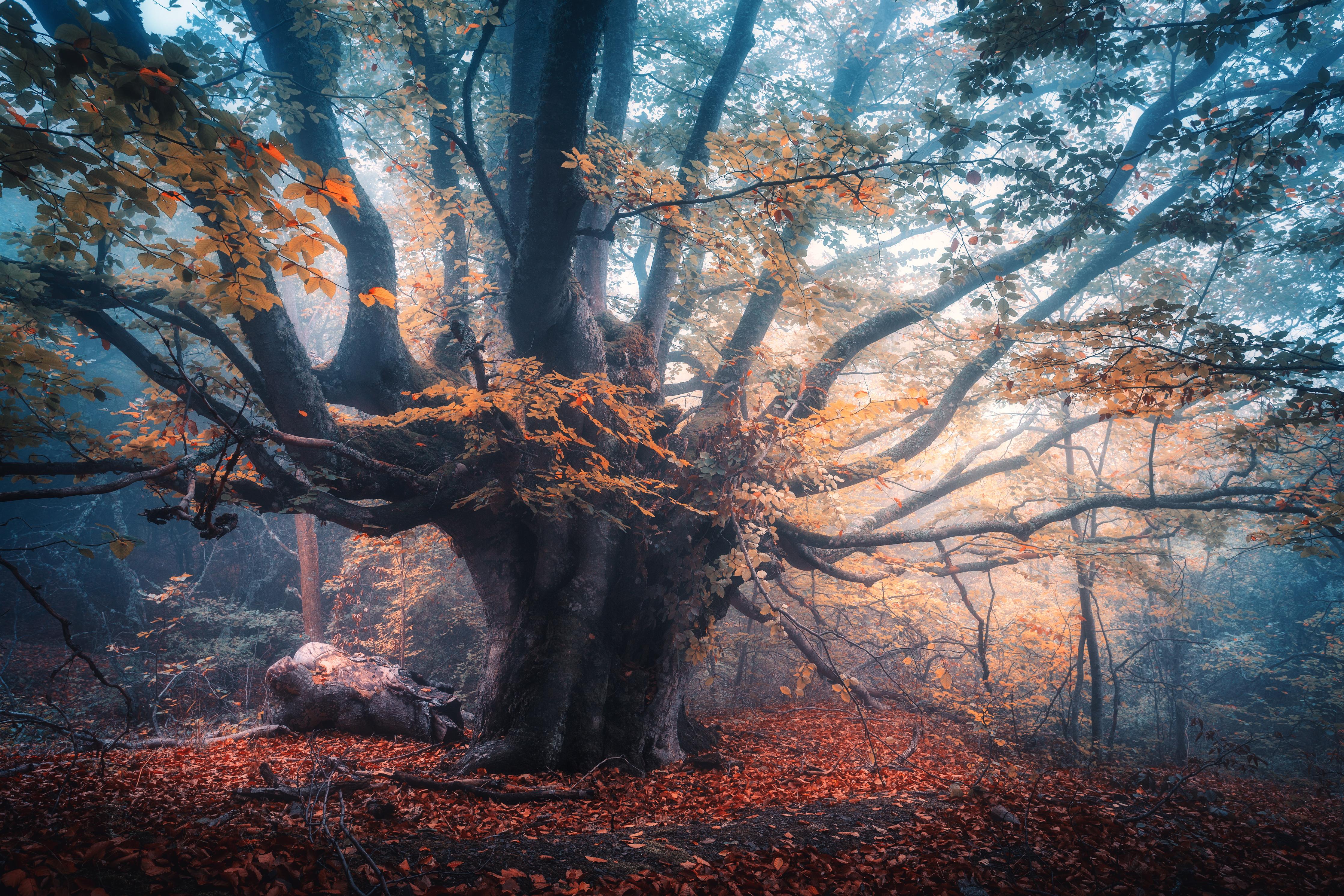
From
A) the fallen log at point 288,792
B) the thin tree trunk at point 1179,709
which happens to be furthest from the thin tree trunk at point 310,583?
the thin tree trunk at point 1179,709

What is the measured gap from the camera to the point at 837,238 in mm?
9094

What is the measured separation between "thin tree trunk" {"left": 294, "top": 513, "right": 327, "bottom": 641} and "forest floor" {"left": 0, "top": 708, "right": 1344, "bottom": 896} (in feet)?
21.7

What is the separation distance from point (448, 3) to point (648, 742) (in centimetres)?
679

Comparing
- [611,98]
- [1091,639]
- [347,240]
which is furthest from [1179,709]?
[347,240]

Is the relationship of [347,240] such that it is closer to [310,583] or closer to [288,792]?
[288,792]

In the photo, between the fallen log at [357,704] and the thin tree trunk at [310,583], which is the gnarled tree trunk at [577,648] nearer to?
the fallen log at [357,704]

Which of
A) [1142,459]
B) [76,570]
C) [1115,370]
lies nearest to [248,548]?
[76,570]

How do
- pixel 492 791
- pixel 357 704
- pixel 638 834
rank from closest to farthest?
pixel 638 834 < pixel 492 791 < pixel 357 704

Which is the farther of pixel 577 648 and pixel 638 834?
pixel 577 648

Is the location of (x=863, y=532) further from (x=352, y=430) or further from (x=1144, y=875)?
(x=352, y=430)

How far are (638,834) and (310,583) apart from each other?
1114cm

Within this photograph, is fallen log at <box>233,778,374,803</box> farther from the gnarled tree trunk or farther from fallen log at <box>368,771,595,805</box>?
the gnarled tree trunk

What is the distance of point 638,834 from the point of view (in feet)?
9.78

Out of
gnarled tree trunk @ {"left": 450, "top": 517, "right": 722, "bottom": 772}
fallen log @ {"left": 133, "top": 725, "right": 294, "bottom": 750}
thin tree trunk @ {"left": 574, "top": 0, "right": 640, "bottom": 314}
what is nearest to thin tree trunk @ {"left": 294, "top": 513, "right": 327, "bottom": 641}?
fallen log @ {"left": 133, "top": 725, "right": 294, "bottom": 750}
